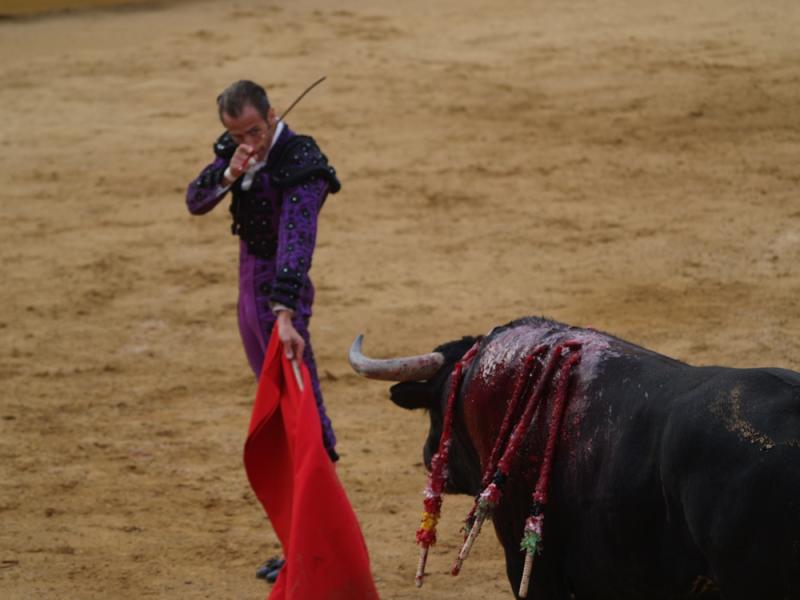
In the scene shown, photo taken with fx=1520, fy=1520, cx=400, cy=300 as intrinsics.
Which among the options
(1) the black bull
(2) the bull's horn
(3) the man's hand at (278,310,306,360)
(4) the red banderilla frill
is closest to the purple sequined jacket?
(3) the man's hand at (278,310,306,360)

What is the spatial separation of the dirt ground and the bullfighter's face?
1585mm

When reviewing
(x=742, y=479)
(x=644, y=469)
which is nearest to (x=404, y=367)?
(x=644, y=469)

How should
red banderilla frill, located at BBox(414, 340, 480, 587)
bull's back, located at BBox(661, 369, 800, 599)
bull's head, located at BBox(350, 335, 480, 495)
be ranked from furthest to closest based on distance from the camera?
bull's head, located at BBox(350, 335, 480, 495), red banderilla frill, located at BBox(414, 340, 480, 587), bull's back, located at BBox(661, 369, 800, 599)

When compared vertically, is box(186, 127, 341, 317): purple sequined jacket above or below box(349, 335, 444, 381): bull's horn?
above

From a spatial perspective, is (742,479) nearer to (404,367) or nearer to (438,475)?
(438,475)

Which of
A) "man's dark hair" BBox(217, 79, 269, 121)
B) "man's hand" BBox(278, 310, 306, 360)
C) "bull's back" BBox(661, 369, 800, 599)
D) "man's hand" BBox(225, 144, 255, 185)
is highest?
"man's dark hair" BBox(217, 79, 269, 121)

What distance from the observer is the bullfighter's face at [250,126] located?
15.9 ft

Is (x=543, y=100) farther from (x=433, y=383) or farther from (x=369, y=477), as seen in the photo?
(x=433, y=383)

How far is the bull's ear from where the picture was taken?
457 centimetres

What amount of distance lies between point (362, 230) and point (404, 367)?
4.68 metres

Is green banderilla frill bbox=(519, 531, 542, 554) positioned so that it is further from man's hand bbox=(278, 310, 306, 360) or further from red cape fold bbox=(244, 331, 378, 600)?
man's hand bbox=(278, 310, 306, 360)

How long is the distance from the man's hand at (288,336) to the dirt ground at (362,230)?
96 centimetres

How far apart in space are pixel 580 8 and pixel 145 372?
21.0 feet

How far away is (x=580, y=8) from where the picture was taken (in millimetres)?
12664
